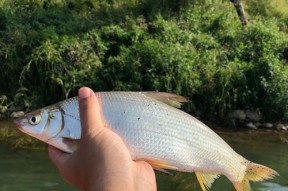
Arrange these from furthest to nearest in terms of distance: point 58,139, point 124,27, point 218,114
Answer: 1. point 124,27
2. point 218,114
3. point 58,139

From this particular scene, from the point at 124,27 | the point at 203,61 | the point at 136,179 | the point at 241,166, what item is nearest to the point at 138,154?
the point at 136,179

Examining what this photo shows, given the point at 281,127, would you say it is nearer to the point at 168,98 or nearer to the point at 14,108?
the point at 14,108

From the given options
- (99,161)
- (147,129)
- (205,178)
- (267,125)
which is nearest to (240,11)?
(267,125)

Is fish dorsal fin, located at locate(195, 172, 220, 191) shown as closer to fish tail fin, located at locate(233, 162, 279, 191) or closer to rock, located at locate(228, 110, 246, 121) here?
fish tail fin, located at locate(233, 162, 279, 191)

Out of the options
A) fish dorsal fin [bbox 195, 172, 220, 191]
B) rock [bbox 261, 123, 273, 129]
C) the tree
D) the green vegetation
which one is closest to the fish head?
fish dorsal fin [bbox 195, 172, 220, 191]

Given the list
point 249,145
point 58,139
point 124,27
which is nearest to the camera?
point 58,139

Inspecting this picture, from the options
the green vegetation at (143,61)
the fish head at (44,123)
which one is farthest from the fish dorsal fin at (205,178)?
the green vegetation at (143,61)

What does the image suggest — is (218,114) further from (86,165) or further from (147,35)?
(86,165)
